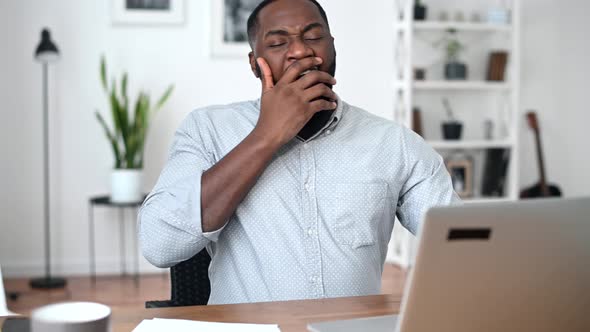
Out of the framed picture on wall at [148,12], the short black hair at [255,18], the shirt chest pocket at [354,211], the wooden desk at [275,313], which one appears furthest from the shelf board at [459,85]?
the wooden desk at [275,313]

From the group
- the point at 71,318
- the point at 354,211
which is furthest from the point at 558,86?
the point at 71,318

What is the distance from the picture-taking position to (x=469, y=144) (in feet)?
15.4

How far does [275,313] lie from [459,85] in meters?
3.80

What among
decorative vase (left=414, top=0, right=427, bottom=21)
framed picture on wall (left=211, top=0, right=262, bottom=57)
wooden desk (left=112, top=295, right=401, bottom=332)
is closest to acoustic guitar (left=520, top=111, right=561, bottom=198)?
decorative vase (left=414, top=0, right=427, bottom=21)

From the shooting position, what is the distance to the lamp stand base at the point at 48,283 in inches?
159

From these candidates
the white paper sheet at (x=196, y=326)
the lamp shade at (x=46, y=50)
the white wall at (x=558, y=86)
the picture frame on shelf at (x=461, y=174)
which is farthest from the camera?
the white wall at (x=558, y=86)

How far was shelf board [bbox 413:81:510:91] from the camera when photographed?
4633 millimetres

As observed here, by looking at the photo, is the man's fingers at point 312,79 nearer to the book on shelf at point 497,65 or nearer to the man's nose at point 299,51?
the man's nose at point 299,51

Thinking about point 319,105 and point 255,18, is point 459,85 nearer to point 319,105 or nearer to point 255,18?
point 255,18

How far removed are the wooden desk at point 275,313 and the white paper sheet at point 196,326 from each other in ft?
0.07

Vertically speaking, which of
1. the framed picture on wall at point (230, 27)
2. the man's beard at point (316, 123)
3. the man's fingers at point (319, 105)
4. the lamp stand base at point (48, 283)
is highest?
the framed picture on wall at point (230, 27)

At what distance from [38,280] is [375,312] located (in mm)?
3336

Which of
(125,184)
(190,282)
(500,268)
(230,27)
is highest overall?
(230,27)

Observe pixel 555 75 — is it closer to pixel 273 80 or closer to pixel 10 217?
pixel 10 217
